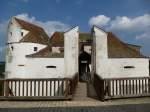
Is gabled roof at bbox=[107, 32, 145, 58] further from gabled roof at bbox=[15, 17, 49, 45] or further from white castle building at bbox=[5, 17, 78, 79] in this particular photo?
gabled roof at bbox=[15, 17, 49, 45]

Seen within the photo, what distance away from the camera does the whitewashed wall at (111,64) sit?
29.5 m

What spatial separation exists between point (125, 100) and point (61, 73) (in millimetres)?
20305

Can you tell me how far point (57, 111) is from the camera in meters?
9.47

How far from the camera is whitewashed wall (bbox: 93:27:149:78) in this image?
29469 millimetres

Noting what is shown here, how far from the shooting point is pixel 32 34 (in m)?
45.4

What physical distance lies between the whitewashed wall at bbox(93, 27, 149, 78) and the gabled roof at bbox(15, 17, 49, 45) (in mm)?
16241

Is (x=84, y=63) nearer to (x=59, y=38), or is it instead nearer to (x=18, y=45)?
(x=59, y=38)

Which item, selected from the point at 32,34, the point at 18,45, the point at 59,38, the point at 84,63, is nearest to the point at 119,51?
the point at 84,63

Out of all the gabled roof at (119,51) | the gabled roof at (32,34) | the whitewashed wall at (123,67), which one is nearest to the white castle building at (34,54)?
the gabled roof at (32,34)

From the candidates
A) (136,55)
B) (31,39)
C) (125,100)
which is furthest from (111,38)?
(125,100)

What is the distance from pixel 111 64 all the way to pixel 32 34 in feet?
57.7

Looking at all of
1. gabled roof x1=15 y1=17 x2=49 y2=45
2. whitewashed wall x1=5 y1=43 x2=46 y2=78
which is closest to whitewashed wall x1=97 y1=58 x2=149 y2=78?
whitewashed wall x1=5 y1=43 x2=46 y2=78

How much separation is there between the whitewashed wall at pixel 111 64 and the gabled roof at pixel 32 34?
16.2m

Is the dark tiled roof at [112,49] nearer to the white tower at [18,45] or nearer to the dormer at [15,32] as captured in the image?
the white tower at [18,45]
